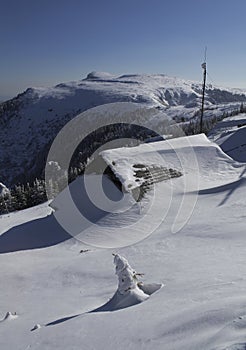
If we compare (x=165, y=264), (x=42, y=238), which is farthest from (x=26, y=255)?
(x=165, y=264)

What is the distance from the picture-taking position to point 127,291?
711cm

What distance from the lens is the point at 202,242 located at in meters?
10.8

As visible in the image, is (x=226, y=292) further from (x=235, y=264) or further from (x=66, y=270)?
(x=66, y=270)

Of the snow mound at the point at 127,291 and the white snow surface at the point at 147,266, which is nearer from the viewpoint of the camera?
the white snow surface at the point at 147,266

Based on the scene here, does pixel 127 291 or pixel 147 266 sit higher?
pixel 127 291

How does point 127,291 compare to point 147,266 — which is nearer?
point 127,291

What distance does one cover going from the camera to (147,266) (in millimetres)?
9828

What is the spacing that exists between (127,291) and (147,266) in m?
2.81

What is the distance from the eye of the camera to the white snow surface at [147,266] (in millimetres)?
4988

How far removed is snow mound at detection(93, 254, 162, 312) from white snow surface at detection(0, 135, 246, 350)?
0.97 feet

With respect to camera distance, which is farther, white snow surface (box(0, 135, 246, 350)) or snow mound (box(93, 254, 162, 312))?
snow mound (box(93, 254, 162, 312))

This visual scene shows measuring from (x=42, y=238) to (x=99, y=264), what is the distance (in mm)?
6301

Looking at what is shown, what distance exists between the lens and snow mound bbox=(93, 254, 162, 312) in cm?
686

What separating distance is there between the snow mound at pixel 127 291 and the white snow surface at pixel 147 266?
30 centimetres
